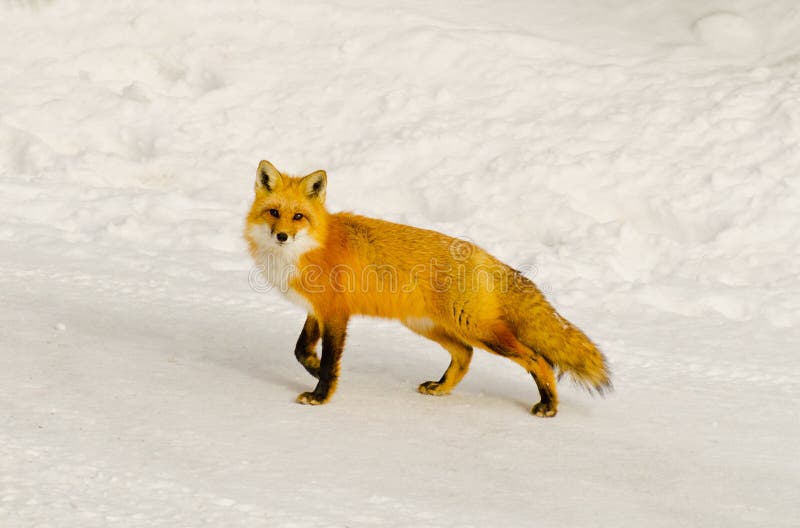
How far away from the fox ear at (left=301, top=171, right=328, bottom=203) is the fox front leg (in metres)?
0.70

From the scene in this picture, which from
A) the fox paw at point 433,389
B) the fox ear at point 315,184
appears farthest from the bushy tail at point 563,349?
the fox ear at point 315,184

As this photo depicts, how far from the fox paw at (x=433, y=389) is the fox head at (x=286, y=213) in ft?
3.59

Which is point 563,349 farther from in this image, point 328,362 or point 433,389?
point 328,362

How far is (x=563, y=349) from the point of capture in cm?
564

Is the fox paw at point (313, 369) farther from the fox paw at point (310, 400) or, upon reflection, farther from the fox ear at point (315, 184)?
the fox ear at point (315, 184)

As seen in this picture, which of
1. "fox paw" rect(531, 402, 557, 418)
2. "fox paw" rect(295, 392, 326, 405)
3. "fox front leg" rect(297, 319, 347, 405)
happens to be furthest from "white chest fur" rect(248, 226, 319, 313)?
"fox paw" rect(531, 402, 557, 418)

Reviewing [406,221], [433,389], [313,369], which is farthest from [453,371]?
[406,221]

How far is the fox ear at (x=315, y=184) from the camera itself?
18.4 ft

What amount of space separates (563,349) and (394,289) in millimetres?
978

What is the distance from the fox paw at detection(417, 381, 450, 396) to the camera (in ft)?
19.7

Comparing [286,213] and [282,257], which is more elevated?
[286,213]

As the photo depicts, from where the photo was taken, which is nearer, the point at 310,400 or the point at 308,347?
the point at 310,400

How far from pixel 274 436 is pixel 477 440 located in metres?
1.03

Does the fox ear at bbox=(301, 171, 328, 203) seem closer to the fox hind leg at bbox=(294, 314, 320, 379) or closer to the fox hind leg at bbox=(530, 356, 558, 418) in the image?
the fox hind leg at bbox=(294, 314, 320, 379)
